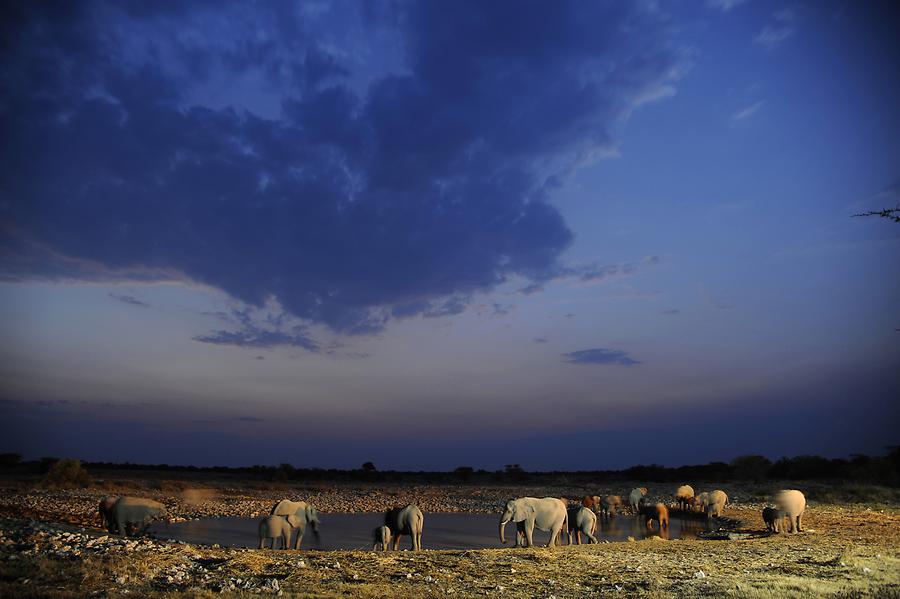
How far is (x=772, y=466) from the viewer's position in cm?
7725

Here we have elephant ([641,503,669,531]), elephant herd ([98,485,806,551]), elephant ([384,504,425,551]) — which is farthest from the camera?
elephant ([641,503,669,531])

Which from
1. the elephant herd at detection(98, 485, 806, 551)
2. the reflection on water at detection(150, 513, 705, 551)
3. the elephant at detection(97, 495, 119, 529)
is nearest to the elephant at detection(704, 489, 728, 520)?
the reflection on water at detection(150, 513, 705, 551)

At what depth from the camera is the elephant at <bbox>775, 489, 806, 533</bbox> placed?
832 inches

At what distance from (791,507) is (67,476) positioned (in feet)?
169

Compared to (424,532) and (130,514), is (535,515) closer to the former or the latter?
(424,532)

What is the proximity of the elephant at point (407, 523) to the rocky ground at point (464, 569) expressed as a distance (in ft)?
10.2

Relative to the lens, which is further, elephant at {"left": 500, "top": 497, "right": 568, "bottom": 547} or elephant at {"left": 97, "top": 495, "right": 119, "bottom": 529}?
elephant at {"left": 97, "top": 495, "right": 119, "bottom": 529}

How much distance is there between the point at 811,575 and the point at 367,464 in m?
110

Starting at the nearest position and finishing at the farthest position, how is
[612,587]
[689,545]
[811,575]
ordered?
[612,587] → [811,575] → [689,545]

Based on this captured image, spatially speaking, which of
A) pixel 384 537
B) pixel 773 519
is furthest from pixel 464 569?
pixel 773 519

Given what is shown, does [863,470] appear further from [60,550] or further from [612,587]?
[60,550]

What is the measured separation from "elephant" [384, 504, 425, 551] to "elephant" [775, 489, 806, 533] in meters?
12.7

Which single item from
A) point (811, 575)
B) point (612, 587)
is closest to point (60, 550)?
point (612, 587)

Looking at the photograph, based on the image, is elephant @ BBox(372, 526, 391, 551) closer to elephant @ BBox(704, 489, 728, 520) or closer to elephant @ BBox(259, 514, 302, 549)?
elephant @ BBox(259, 514, 302, 549)
